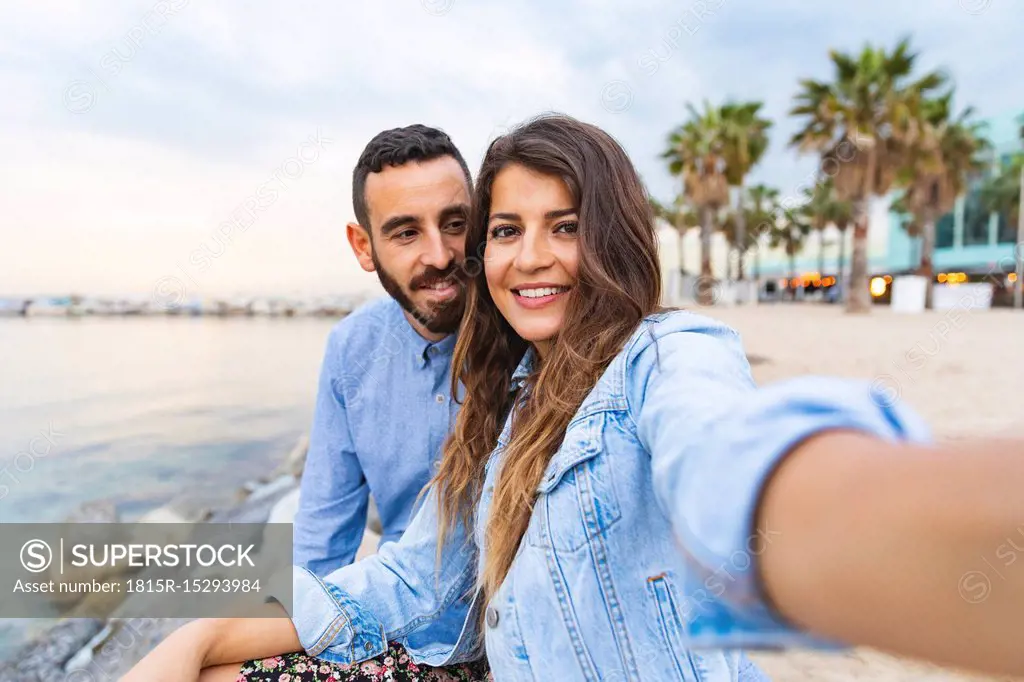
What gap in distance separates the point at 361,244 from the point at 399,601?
61.0 inches

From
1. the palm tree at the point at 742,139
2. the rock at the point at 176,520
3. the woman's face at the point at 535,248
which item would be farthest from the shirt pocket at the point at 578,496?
the palm tree at the point at 742,139

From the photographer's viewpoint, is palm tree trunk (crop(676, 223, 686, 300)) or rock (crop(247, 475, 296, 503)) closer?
rock (crop(247, 475, 296, 503))

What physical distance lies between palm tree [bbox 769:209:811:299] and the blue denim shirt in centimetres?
5400

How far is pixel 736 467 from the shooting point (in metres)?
0.68

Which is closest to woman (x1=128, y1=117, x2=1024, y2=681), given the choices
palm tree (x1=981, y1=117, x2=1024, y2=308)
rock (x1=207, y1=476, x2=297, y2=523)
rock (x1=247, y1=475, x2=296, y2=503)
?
rock (x1=207, y1=476, x2=297, y2=523)

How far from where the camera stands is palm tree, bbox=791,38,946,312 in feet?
68.4

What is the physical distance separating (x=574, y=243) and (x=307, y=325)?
44.6 metres

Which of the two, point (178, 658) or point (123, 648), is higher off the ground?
point (178, 658)

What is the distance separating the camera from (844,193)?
23.3m

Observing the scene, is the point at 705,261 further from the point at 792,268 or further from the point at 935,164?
the point at 792,268

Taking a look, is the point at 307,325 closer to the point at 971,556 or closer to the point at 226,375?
the point at 226,375

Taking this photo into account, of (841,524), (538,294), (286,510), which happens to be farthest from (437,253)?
(286,510)

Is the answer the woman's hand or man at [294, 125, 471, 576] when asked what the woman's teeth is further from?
the woman's hand

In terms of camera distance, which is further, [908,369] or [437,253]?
[908,369]
